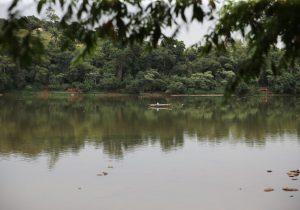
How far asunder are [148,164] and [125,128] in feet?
25.5

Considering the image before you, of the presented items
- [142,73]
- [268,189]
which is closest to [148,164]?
[268,189]

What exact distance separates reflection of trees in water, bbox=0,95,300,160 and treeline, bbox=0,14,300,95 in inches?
650

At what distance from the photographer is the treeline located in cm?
4503

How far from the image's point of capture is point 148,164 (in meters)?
12.4

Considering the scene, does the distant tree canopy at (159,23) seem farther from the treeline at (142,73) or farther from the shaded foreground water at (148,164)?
the treeline at (142,73)

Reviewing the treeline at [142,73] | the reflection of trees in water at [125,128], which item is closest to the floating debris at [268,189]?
the reflection of trees in water at [125,128]

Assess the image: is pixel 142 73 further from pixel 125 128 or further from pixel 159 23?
pixel 159 23

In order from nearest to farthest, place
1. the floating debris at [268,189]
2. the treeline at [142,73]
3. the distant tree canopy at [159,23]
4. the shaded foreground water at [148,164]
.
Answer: the distant tree canopy at [159,23] < the shaded foreground water at [148,164] < the floating debris at [268,189] < the treeline at [142,73]

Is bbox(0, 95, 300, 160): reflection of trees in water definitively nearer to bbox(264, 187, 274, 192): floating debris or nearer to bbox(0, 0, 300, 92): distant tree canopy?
bbox(264, 187, 274, 192): floating debris

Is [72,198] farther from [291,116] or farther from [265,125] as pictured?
[291,116]

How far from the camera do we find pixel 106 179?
1075 centimetres

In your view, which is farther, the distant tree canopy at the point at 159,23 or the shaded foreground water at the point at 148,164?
the shaded foreground water at the point at 148,164

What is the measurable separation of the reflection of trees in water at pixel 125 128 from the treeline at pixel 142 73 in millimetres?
16499

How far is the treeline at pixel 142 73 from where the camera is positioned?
45031 millimetres
